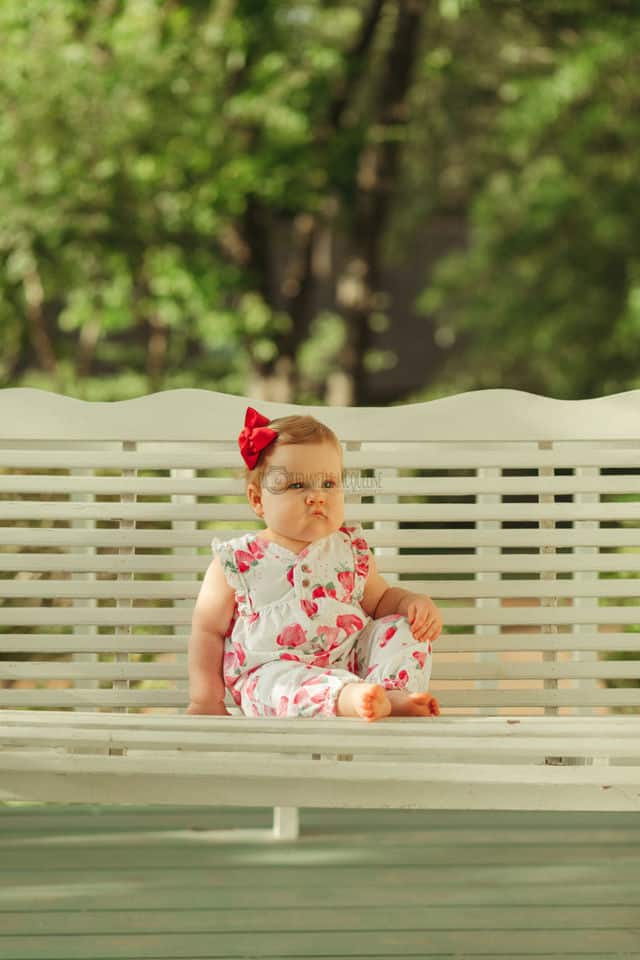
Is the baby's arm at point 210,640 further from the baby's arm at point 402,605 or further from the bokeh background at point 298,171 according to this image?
the bokeh background at point 298,171

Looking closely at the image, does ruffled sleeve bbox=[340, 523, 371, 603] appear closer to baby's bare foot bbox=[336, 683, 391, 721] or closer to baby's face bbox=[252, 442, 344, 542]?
baby's face bbox=[252, 442, 344, 542]

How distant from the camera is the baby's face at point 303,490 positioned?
10.5 feet

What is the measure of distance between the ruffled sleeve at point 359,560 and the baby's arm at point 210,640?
0.30m

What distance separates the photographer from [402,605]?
10.6 ft

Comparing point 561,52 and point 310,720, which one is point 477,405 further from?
point 561,52

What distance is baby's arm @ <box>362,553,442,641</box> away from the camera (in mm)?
3164

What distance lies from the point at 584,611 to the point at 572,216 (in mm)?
10493

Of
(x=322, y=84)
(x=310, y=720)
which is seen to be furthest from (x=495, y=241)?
(x=310, y=720)

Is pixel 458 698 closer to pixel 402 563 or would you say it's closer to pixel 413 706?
pixel 402 563

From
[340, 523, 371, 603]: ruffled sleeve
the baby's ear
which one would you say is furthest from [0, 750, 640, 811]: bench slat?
the baby's ear

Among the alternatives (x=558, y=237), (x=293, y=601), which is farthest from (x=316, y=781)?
(x=558, y=237)

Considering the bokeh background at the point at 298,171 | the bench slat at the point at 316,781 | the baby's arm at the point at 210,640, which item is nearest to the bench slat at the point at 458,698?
the baby's arm at the point at 210,640

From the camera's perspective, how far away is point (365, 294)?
11000 millimetres

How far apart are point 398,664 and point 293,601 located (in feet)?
0.95
